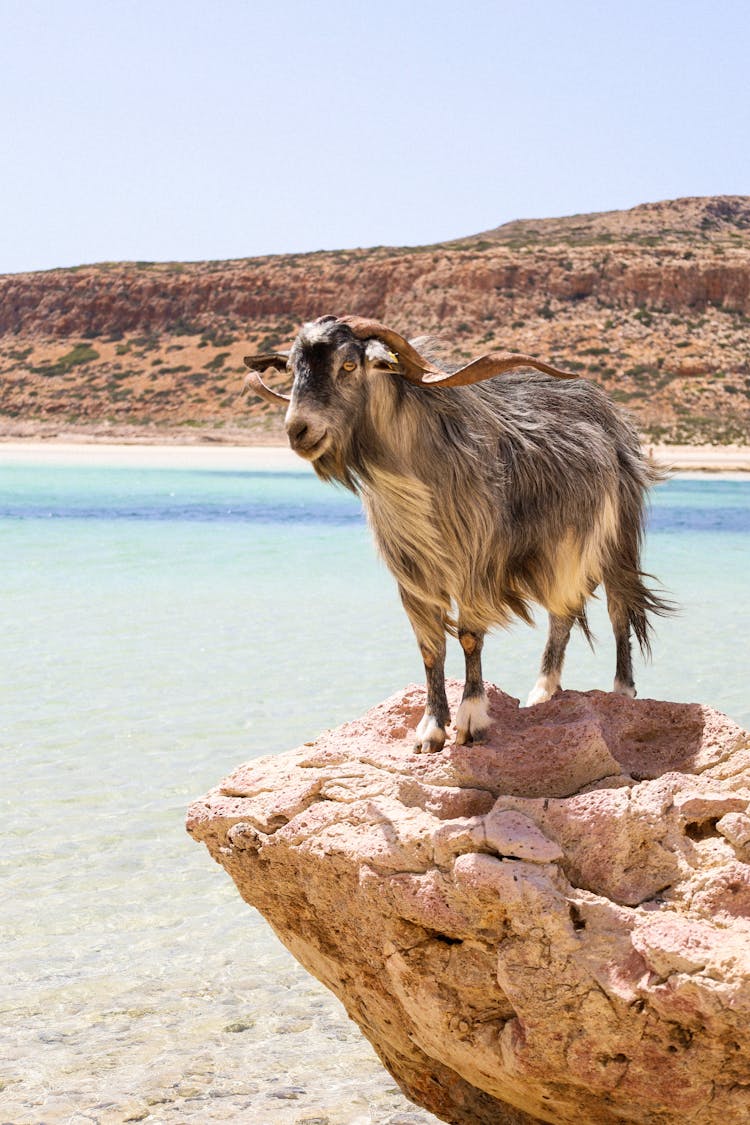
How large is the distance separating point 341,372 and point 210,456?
140 ft

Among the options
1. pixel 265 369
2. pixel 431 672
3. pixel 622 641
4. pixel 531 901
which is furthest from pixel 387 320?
pixel 531 901

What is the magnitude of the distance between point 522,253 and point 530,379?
62.8m

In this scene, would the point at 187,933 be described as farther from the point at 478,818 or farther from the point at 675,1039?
the point at 675,1039

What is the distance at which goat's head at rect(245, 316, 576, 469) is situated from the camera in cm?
396

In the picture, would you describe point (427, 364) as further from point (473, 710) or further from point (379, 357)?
point (473, 710)

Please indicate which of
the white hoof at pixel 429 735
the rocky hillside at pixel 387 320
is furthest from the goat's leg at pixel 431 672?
the rocky hillside at pixel 387 320

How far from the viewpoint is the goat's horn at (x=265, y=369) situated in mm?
4281

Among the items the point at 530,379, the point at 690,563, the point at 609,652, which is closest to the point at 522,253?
the point at 690,563

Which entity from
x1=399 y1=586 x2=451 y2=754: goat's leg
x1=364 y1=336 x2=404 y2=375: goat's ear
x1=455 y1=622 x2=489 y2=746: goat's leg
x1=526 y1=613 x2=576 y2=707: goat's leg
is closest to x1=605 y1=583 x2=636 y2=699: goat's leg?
x1=526 y1=613 x2=576 y2=707: goat's leg

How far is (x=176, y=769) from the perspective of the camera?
24.2 feet

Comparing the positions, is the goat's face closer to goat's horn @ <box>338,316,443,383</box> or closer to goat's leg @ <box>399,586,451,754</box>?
goat's horn @ <box>338,316,443,383</box>

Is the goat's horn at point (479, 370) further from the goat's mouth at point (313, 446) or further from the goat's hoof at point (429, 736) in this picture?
the goat's hoof at point (429, 736)

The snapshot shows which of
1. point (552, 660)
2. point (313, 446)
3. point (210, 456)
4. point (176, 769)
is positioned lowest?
point (210, 456)

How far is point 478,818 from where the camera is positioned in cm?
349
